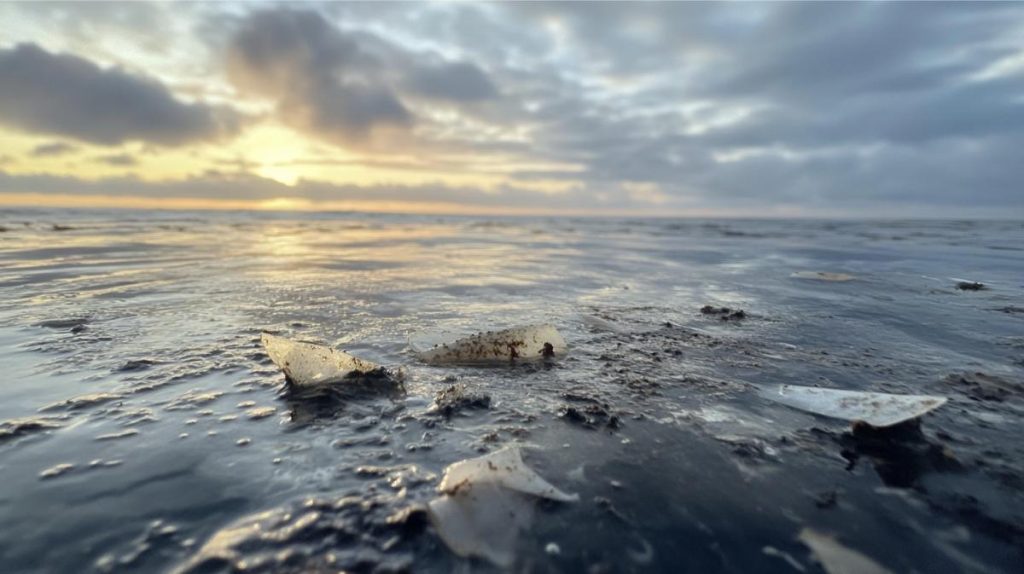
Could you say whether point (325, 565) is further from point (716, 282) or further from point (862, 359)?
point (716, 282)

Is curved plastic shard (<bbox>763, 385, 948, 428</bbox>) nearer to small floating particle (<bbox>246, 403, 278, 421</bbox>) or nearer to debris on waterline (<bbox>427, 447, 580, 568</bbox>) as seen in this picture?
debris on waterline (<bbox>427, 447, 580, 568</bbox>)

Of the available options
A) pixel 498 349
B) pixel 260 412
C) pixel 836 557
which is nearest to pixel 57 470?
pixel 260 412

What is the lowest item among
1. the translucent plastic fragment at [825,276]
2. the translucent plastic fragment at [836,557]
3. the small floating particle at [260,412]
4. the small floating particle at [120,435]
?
the translucent plastic fragment at [836,557]

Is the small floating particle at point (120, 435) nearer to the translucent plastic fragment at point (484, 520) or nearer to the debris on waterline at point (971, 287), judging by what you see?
the translucent plastic fragment at point (484, 520)

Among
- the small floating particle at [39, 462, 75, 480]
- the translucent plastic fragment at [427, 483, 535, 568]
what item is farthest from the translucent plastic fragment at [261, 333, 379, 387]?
the translucent plastic fragment at [427, 483, 535, 568]

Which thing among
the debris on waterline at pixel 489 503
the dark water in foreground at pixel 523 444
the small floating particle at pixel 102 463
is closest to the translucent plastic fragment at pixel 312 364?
the dark water in foreground at pixel 523 444

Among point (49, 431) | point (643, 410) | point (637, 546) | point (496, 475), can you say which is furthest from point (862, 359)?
point (49, 431)

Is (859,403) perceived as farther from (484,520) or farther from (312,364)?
(312,364)

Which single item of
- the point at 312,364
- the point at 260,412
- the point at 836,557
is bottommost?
the point at 836,557
